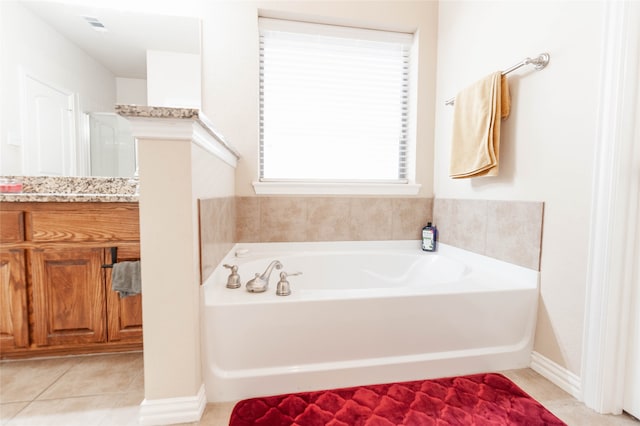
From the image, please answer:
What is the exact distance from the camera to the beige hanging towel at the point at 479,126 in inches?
60.8

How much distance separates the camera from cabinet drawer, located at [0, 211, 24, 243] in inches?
56.0

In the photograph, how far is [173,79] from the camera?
1.91m

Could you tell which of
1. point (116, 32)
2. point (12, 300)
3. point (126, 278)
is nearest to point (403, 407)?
point (126, 278)

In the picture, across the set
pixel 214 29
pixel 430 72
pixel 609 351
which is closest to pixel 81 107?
pixel 214 29

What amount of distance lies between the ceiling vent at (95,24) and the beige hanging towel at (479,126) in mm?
2218

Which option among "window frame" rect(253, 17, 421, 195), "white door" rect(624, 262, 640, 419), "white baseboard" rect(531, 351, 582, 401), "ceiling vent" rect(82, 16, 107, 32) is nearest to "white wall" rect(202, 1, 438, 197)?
"window frame" rect(253, 17, 421, 195)

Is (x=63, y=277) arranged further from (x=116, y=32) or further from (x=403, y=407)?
(x=403, y=407)

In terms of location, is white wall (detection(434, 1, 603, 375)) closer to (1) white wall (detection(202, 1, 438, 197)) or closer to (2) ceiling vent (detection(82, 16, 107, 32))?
(1) white wall (detection(202, 1, 438, 197))

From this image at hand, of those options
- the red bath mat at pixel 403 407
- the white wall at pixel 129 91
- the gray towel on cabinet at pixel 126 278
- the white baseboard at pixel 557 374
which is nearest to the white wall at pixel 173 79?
the white wall at pixel 129 91

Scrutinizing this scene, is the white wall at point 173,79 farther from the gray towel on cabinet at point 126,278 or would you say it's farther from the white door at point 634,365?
the white door at point 634,365

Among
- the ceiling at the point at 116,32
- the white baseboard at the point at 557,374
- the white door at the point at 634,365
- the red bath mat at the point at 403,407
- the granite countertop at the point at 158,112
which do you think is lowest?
the red bath mat at the point at 403,407

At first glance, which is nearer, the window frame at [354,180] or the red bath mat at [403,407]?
the red bath mat at [403,407]

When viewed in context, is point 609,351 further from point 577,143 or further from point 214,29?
point 214,29

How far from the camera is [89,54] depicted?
1.78 metres
